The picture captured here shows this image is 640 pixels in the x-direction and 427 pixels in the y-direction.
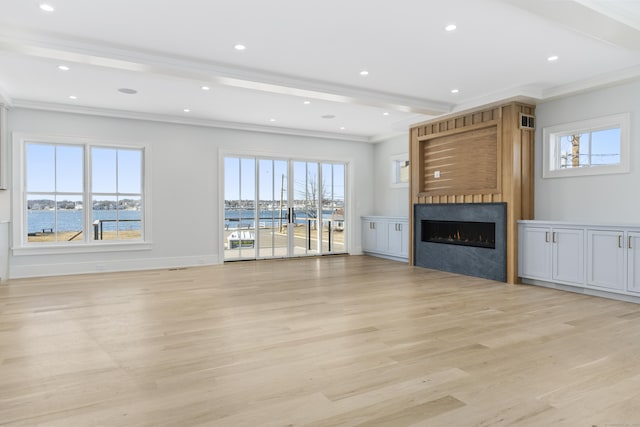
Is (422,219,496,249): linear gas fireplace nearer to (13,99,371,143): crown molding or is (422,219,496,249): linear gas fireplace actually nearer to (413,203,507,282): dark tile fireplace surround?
(413,203,507,282): dark tile fireplace surround

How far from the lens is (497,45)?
4.31 meters

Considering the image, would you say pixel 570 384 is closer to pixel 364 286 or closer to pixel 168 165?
pixel 364 286

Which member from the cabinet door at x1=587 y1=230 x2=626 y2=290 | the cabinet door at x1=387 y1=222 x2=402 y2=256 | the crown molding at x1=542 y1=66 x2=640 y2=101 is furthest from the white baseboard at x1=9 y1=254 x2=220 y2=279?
the crown molding at x1=542 y1=66 x2=640 y2=101

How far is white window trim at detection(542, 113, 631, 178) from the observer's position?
17.0 ft

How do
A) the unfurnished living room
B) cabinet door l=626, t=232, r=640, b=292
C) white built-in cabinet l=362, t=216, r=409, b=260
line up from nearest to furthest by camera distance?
1. the unfurnished living room
2. cabinet door l=626, t=232, r=640, b=292
3. white built-in cabinet l=362, t=216, r=409, b=260

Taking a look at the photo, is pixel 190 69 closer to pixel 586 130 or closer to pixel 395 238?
pixel 586 130

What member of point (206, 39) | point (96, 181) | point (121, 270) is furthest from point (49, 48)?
point (121, 270)

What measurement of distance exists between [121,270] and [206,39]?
15.3ft

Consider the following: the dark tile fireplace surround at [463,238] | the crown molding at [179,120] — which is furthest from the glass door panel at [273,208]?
the dark tile fireplace surround at [463,238]

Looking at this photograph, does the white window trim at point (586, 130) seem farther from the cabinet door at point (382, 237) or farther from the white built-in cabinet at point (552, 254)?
the cabinet door at point (382, 237)

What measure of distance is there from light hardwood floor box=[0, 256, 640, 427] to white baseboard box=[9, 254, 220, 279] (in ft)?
4.06

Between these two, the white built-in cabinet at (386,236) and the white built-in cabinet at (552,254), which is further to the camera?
the white built-in cabinet at (386,236)

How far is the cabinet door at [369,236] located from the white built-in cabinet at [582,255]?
3.69 meters

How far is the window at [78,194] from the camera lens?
6742 mm
